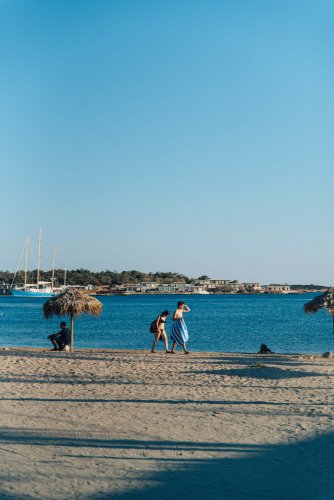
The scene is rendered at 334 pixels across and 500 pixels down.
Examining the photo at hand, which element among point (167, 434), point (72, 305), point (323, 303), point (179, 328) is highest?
point (323, 303)

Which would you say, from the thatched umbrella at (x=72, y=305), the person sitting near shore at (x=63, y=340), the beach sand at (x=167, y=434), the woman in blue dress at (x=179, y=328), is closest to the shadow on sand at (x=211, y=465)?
the beach sand at (x=167, y=434)

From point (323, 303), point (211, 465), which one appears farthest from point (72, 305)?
point (211, 465)

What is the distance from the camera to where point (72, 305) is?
63.3 ft

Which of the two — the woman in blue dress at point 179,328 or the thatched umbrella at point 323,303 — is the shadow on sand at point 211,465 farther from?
the thatched umbrella at point 323,303

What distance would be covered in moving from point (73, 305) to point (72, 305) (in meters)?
0.04

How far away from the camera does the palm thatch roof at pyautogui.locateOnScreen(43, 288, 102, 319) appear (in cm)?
1933

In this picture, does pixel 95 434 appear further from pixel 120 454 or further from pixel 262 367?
pixel 262 367

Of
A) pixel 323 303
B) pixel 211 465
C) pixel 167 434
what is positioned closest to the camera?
pixel 211 465

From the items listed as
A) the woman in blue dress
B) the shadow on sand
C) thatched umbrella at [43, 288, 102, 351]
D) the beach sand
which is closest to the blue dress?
the woman in blue dress

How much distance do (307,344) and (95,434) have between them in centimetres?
2438

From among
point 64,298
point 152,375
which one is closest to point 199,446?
point 152,375

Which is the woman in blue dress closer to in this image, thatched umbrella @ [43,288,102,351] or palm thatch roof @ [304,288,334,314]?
thatched umbrella @ [43,288,102,351]

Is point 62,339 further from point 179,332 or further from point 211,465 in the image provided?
point 211,465

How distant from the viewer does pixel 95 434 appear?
734 cm
